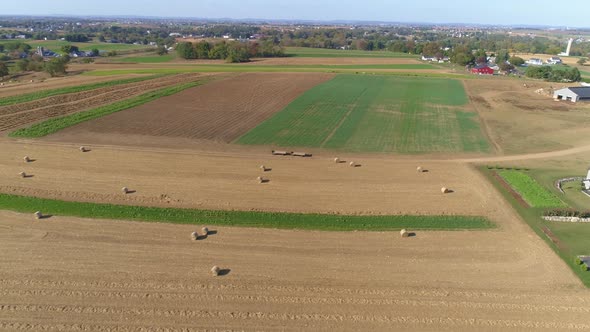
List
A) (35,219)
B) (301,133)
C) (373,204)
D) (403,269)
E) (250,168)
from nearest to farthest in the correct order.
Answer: (403,269), (35,219), (373,204), (250,168), (301,133)

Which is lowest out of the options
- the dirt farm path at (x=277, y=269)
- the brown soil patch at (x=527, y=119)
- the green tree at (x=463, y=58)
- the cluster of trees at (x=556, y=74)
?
the dirt farm path at (x=277, y=269)

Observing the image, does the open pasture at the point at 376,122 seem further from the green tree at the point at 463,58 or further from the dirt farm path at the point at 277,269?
the green tree at the point at 463,58

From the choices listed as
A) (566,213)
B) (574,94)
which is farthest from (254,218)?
(574,94)

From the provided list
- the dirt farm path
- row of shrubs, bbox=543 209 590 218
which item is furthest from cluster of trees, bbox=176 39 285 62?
row of shrubs, bbox=543 209 590 218

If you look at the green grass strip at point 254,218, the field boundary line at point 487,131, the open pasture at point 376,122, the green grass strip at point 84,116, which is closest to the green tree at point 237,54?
the open pasture at point 376,122

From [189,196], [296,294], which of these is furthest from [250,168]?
[296,294]

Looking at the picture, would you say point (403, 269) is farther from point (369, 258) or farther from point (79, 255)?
point (79, 255)

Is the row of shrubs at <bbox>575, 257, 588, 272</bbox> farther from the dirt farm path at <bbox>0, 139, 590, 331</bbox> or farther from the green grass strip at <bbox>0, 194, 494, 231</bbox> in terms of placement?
the green grass strip at <bbox>0, 194, 494, 231</bbox>
